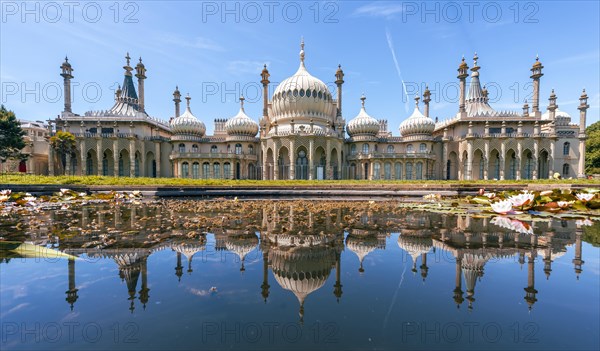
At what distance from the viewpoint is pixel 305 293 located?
313cm

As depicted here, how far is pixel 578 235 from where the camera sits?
5391mm

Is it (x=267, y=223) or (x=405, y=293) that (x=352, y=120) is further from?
(x=405, y=293)

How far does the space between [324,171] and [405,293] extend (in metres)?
33.4

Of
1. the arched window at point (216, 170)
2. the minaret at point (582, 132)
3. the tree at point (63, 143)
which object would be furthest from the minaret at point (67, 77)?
the minaret at point (582, 132)

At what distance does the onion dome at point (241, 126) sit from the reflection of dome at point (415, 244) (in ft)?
125

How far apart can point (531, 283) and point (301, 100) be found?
1412 inches

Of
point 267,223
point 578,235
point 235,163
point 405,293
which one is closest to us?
point 405,293

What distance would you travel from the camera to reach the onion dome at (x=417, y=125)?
39.9 m

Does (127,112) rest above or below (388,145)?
above

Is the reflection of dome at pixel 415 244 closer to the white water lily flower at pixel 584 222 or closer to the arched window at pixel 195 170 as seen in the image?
the white water lily flower at pixel 584 222

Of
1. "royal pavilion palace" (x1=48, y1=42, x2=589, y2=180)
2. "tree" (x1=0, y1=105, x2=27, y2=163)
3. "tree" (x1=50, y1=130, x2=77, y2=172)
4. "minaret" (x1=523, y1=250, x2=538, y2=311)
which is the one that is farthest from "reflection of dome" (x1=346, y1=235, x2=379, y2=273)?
"tree" (x1=0, y1=105, x2=27, y2=163)

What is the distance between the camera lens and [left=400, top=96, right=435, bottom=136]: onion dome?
39906 mm

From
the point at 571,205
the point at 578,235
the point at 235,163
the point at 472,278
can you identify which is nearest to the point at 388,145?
the point at 235,163

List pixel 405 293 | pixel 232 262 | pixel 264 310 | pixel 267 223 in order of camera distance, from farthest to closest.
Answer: pixel 267 223, pixel 232 262, pixel 405 293, pixel 264 310
